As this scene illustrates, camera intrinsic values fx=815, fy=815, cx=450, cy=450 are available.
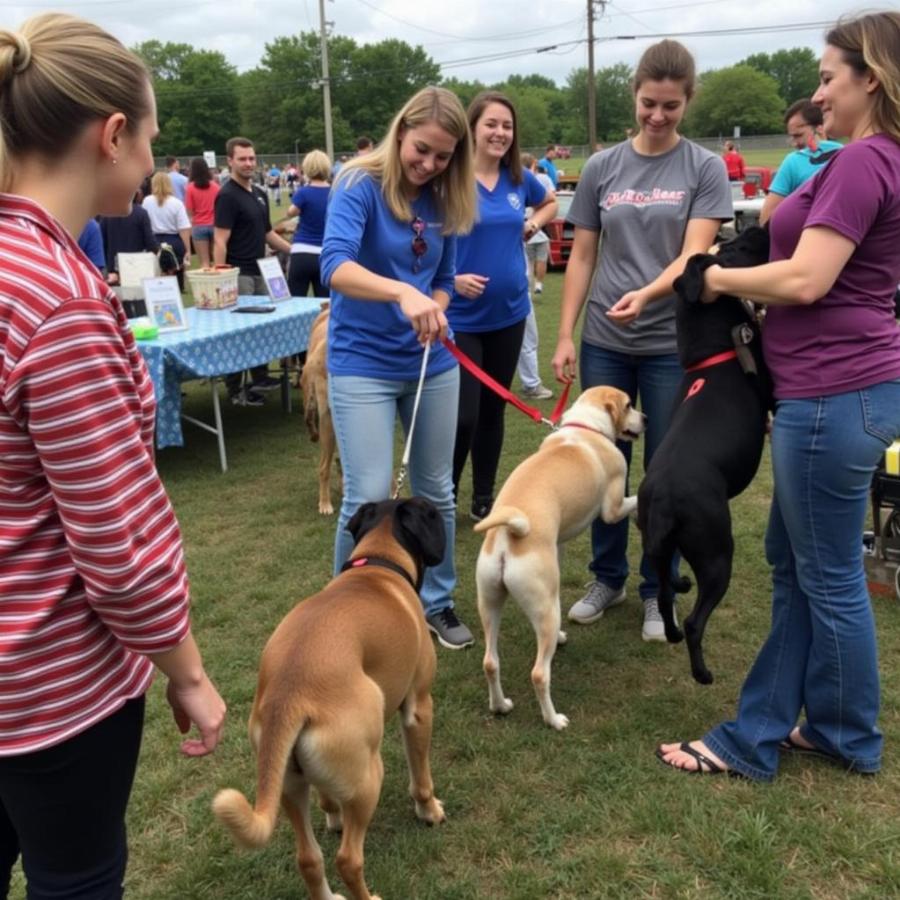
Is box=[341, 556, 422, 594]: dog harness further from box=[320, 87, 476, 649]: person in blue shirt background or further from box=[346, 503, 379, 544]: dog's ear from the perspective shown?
box=[320, 87, 476, 649]: person in blue shirt background

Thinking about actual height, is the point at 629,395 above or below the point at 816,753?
above

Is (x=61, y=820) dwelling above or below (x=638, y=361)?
below

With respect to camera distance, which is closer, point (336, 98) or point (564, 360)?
point (564, 360)

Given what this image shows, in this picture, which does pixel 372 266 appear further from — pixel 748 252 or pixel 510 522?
pixel 748 252

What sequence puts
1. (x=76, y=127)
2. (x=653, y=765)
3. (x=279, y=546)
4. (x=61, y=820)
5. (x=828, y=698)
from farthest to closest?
(x=279, y=546)
(x=653, y=765)
(x=828, y=698)
(x=61, y=820)
(x=76, y=127)

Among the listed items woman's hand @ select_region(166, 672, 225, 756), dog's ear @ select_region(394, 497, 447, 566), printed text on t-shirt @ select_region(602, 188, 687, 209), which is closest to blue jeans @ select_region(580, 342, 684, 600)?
printed text on t-shirt @ select_region(602, 188, 687, 209)

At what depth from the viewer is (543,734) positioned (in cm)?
319

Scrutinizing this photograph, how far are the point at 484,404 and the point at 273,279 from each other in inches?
152

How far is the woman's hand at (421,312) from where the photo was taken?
2.83 meters

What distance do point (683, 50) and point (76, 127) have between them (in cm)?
284

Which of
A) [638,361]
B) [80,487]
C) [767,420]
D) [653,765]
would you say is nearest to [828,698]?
[653,765]

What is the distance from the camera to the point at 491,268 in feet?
15.3

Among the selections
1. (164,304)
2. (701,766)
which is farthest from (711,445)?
(164,304)

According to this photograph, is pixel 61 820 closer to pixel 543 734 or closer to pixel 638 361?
pixel 543 734
